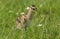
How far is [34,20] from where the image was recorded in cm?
740

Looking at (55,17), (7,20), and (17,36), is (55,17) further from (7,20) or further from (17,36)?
(17,36)

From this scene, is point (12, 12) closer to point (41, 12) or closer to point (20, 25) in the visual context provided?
point (41, 12)

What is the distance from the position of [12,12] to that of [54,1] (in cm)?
134

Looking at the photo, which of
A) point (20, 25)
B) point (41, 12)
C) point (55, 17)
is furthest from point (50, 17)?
point (20, 25)

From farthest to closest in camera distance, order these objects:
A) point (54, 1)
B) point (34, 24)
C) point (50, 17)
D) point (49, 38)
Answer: point (54, 1) → point (50, 17) → point (34, 24) → point (49, 38)

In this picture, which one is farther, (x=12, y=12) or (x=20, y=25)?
(x=12, y=12)

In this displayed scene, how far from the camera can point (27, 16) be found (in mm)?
6562

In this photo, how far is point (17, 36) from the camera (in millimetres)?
6090

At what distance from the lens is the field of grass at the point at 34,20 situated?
6176mm

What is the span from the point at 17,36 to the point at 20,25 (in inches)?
18.5

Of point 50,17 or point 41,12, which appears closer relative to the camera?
point 50,17

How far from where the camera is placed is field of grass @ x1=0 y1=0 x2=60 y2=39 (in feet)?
20.3

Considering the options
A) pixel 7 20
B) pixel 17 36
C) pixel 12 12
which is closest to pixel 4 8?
pixel 12 12

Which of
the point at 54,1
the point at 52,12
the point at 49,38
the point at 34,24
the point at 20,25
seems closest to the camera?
the point at 49,38
